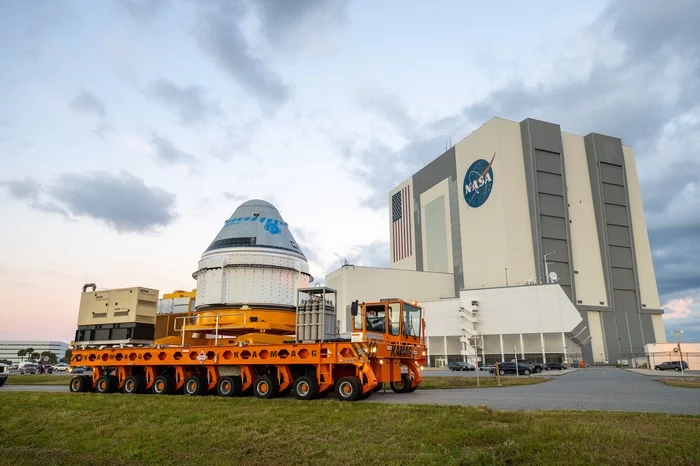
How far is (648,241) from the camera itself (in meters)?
86.1

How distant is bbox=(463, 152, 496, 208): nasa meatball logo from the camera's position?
7900 cm

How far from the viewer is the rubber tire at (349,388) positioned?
16219 millimetres

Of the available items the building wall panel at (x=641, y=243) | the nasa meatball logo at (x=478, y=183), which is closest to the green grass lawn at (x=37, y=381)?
the nasa meatball logo at (x=478, y=183)

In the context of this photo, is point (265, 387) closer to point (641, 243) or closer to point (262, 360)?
point (262, 360)

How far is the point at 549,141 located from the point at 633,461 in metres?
82.9

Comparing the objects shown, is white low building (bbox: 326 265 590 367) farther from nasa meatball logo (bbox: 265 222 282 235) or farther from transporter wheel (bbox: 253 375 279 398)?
transporter wheel (bbox: 253 375 279 398)

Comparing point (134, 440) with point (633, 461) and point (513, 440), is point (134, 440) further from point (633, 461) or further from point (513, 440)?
point (633, 461)

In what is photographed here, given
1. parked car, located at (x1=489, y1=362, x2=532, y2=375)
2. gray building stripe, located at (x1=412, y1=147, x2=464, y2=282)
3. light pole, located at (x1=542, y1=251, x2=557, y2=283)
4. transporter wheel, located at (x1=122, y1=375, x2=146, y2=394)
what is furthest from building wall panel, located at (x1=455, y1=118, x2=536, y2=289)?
Result: transporter wheel, located at (x1=122, y1=375, x2=146, y2=394)

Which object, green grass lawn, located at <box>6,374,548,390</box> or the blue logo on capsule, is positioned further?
green grass lawn, located at <box>6,374,548,390</box>

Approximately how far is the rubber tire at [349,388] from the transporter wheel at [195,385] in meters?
6.28

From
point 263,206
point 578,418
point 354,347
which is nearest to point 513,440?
point 578,418

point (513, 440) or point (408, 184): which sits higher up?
point (408, 184)

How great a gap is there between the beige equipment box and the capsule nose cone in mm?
3918

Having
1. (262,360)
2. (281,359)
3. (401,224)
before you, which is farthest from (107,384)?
(401,224)
